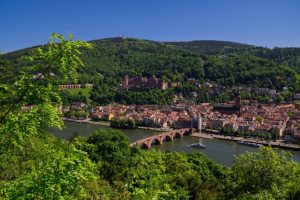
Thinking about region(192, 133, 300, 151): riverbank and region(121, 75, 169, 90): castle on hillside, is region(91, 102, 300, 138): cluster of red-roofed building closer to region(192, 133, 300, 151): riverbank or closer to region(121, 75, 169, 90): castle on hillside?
region(192, 133, 300, 151): riverbank

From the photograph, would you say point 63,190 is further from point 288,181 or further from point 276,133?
point 276,133

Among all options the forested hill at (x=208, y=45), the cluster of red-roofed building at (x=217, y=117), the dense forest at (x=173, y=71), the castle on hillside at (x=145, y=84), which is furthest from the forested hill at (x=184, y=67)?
the forested hill at (x=208, y=45)

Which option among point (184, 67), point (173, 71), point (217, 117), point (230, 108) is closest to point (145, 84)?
point (173, 71)

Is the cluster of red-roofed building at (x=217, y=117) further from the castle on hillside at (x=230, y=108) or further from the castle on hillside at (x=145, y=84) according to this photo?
the castle on hillside at (x=145, y=84)

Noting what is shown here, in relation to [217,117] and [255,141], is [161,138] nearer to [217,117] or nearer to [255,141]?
[255,141]

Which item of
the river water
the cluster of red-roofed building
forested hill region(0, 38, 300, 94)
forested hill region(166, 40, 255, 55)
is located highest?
forested hill region(166, 40, 255, 55)

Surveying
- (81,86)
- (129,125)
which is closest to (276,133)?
(129,125)

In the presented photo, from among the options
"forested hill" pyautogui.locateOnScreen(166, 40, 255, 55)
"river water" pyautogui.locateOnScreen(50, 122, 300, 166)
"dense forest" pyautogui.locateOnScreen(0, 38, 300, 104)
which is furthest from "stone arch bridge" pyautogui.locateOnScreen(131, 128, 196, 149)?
"forested hill" pyautogui.locateOnScreen(166, 40, 255, 55)

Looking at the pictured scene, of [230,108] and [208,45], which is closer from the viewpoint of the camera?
[230,108]
